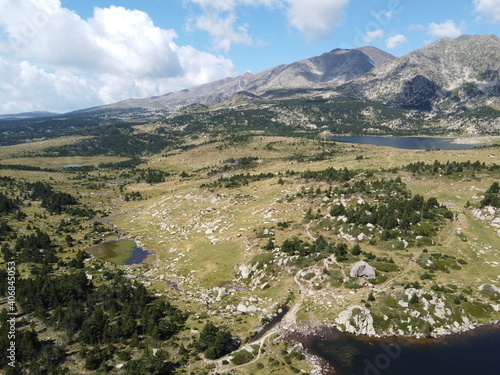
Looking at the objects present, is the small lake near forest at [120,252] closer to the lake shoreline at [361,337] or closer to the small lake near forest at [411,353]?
the lake shoreline at [361,337]

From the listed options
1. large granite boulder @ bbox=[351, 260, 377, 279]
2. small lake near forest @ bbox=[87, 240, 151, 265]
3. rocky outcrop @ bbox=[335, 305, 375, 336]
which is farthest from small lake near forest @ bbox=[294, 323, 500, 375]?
small lake near forest @ bbox=[87, 240, 151, 265]

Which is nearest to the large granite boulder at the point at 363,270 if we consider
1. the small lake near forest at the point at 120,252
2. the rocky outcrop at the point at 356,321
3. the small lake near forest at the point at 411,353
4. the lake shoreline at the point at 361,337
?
the rocky outcrop at the point at 356,321

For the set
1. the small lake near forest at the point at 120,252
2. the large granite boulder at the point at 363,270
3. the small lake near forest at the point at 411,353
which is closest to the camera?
the small lake near forest at the point at 411,353

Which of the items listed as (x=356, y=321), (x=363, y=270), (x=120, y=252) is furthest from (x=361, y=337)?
→ (x=120, y=252)

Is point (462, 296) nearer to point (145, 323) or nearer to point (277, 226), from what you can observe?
point (277, 226)

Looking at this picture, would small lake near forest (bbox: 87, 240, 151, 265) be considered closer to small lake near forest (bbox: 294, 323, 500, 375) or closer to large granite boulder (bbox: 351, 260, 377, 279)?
large granite boulder (bbox: 351, 260, 377, 279)

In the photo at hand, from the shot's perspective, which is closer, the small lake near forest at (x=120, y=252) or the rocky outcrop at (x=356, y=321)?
the rocky outcrop at (x=356, y=321)
